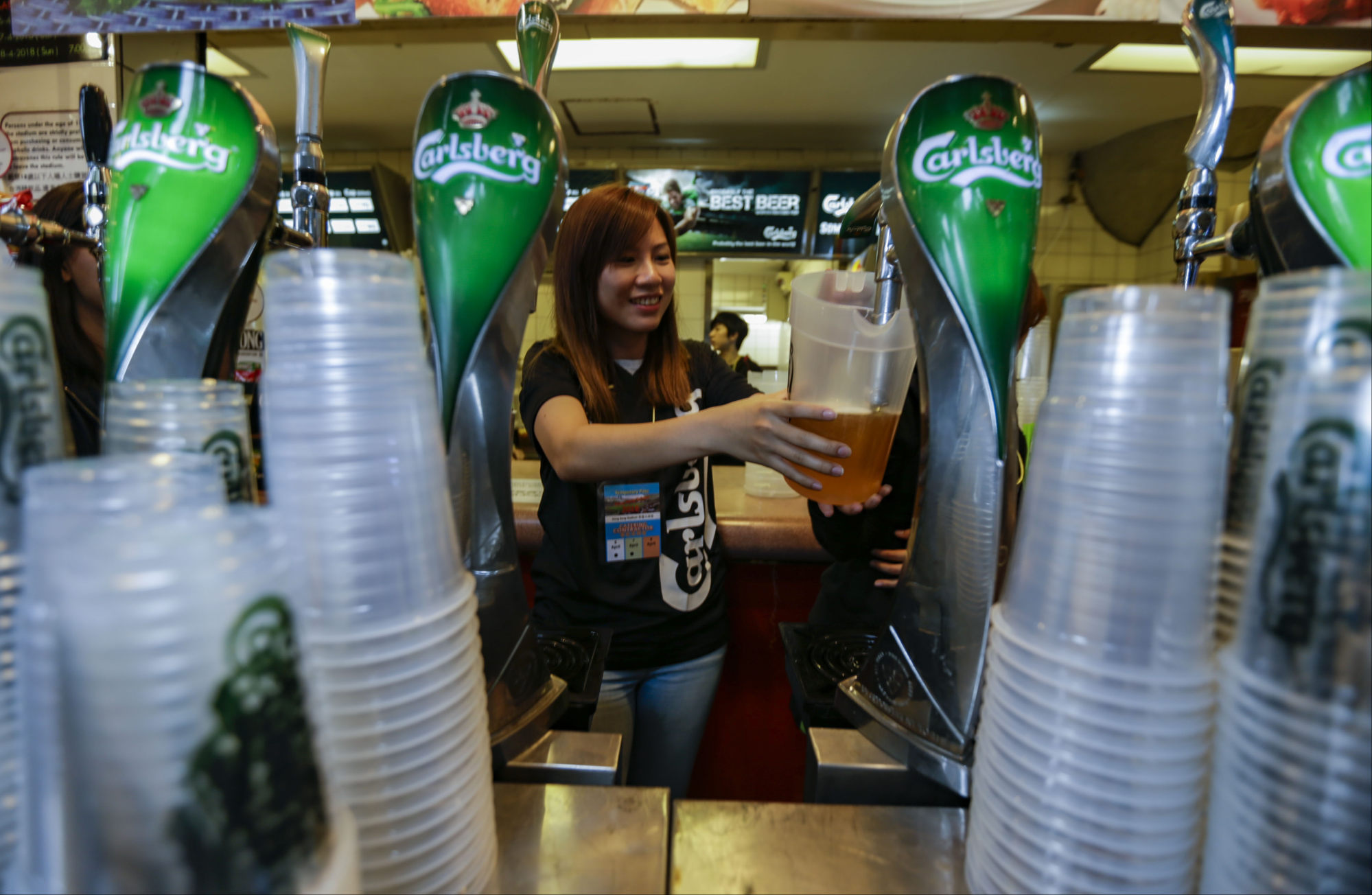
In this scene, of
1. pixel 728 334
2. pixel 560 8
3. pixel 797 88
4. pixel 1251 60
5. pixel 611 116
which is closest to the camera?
pixel 560 8

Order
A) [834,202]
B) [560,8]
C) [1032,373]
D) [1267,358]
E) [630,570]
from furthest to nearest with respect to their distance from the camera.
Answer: [834,202] → [1032,373] → [560,8] → [630,570] → [1267,358]

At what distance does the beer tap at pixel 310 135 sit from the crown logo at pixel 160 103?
99mm

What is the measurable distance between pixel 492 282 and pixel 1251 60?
3.57 metres

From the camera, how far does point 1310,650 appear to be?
11.9 inches

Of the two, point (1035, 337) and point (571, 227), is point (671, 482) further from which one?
point (1035, 337)

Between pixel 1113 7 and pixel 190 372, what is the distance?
5.78ft

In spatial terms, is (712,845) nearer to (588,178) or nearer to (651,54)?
(651,54)

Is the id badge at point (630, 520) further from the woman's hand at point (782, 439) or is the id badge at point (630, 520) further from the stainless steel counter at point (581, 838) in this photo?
the stainless steel counter at point (581, 838)

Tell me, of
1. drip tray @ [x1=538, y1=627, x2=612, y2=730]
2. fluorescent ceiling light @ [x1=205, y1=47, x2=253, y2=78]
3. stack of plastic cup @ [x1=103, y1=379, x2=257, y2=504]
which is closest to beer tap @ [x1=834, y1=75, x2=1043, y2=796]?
drip tray @ [x1=538, y1=627, x2=612, y2=730]

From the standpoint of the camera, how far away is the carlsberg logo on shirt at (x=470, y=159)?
0.49 m

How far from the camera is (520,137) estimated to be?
1.66ft

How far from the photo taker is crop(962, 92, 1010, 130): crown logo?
514 mm

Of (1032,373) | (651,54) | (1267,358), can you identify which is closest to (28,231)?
(1267,358)

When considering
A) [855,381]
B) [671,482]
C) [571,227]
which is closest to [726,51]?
[571,227]
